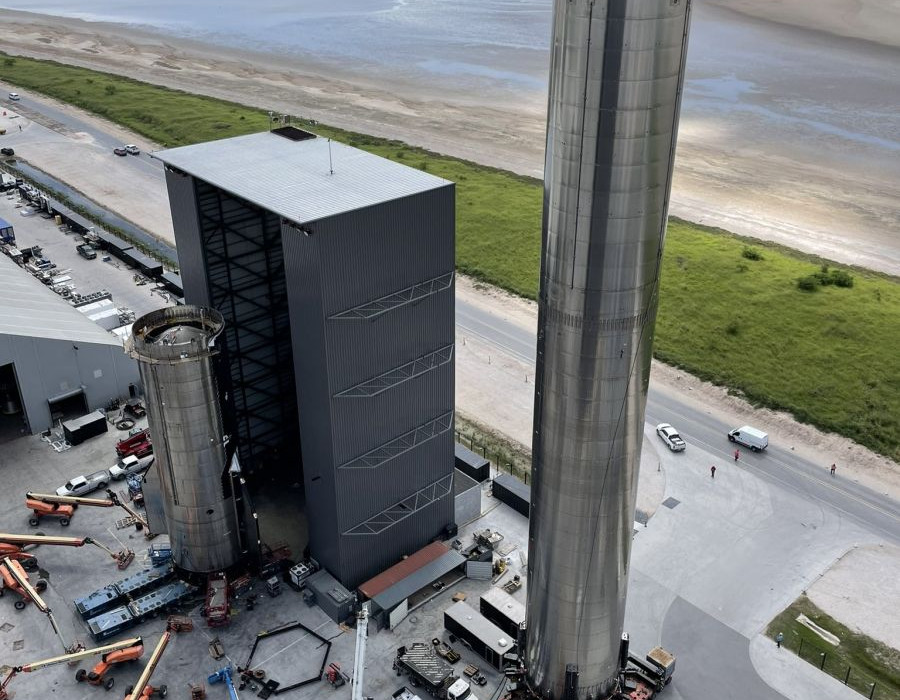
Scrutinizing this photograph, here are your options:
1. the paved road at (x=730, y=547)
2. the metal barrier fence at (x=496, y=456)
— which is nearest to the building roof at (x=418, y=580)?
the paved road at (x=730, y=547)

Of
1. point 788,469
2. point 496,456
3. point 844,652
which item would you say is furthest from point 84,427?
point 844,652

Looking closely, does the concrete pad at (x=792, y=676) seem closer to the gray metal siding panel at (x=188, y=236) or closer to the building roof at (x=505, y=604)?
the building roof at (x=505, y=604)

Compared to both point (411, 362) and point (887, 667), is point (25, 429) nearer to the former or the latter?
point (411, 362)

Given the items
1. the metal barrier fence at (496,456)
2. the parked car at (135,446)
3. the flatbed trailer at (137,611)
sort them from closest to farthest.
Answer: the flatbed trailer at (137,611)
the parked car at (135,446)
the metal barrier fence at (496,456)

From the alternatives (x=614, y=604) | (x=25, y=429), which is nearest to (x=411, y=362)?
(x=614, y=604)

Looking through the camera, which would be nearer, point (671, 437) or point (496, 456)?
point (496, 456)

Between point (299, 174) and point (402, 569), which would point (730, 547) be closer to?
point (402, 569)
